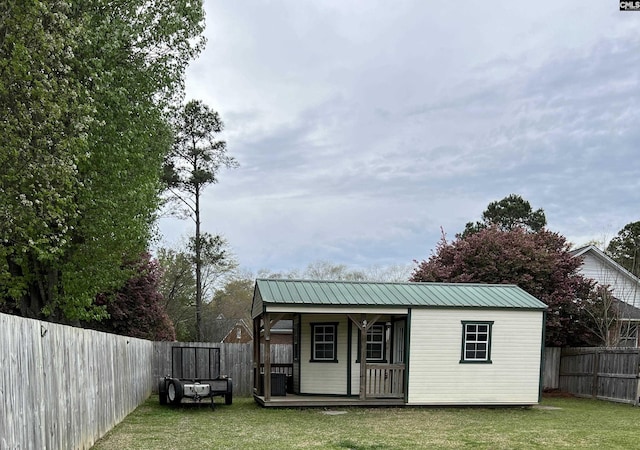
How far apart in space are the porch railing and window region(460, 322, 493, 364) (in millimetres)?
1619

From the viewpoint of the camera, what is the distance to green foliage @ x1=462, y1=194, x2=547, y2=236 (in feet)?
134

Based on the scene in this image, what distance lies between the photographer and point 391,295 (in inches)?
548

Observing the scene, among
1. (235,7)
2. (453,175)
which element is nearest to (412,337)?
(235,7)

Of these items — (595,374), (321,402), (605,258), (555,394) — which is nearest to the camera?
(321,402)

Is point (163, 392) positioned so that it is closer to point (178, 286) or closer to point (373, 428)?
point (373, 428)

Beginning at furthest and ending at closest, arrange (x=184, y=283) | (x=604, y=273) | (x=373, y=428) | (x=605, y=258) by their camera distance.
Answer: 1. (x=184, y=283)
2. (x=604, y=273)
3. (x=605, y=258)
4. (x=373, y=428)

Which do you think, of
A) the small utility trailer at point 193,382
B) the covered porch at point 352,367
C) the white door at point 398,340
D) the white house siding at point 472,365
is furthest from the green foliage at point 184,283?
the white house siding at point 472,365

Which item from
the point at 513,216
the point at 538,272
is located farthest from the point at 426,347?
the point at 513,216

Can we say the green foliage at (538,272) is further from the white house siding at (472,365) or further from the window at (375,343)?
the window at (375,343)

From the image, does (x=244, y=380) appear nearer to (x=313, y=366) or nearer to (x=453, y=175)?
(x=313, y=366)

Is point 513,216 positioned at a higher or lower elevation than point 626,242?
higher

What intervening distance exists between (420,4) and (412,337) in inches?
299

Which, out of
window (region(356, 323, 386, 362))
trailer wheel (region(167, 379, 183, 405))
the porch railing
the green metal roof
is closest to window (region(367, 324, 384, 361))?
window (region(356, 323, 386, 362))

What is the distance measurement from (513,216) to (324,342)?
30.2 m
